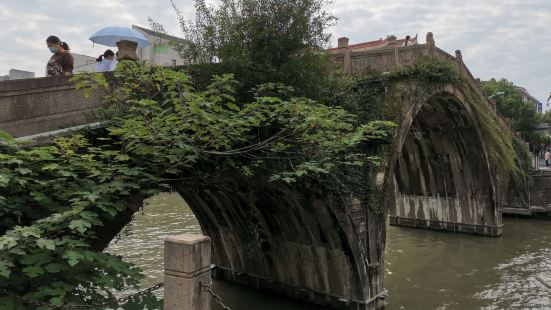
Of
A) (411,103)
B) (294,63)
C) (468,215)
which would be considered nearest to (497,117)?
(468,215)

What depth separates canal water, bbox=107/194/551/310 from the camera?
11320 millimetres

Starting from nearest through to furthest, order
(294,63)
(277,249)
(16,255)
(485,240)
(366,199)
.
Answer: (16,255), (294,63), (366,199), (277,249), (485,240)

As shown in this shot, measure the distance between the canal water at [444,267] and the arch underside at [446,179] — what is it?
802 mm

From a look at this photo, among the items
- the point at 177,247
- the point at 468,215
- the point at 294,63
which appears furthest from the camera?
the point at 468,215

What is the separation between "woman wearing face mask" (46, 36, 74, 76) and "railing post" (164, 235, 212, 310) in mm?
4692

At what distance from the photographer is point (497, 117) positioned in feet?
65.2

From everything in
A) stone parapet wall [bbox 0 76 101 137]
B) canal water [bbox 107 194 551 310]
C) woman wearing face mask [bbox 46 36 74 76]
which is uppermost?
woman wearing face mask [bbox 46 36 74 76]

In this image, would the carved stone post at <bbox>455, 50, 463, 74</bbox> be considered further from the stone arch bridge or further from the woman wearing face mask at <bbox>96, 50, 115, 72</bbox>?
the woman wearing face mask at <bbox>96, 50, 115, 72</bbox>

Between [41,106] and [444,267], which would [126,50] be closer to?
[41,106]

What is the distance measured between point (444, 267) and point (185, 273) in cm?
1281

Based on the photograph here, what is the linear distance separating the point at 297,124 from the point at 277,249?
592 cm

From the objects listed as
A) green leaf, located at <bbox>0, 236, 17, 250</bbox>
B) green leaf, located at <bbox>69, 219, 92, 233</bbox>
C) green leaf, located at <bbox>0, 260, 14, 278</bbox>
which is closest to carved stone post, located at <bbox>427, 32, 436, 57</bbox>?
green leaf, located at <bbox>69, 219, 92, 233</bbox>

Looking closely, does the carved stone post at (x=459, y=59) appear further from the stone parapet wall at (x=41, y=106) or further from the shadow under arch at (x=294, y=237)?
the stone parapet wall at (x=41, y=106)

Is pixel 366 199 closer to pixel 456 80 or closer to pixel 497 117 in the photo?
pixel 456 80
